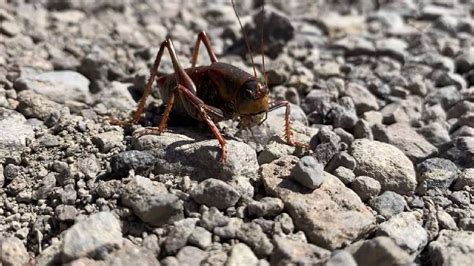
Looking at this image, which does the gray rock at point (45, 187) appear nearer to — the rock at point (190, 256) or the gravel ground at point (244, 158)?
the gravel ground at point (244, 158)

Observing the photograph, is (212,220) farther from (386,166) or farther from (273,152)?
(386,166)

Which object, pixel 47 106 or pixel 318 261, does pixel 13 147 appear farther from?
pixel 318 261

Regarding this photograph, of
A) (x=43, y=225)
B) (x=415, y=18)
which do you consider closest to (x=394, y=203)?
(x=43, y=225)

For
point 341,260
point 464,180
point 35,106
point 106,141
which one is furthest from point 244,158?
point 35,106

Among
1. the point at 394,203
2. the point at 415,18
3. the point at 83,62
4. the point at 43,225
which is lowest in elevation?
the point at 43,225

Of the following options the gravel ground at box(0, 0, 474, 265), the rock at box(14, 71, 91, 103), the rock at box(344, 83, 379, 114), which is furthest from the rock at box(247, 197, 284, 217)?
the rock at box(14, 71, 91, 103)

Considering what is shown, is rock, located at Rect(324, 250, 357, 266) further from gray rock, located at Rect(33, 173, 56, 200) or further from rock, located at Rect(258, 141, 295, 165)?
gray rock, located at Rect(33, 173, 56, 200)
